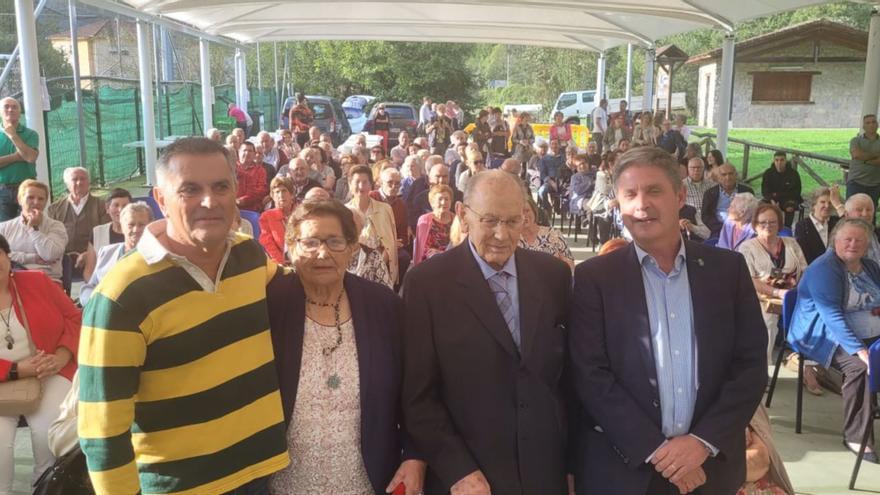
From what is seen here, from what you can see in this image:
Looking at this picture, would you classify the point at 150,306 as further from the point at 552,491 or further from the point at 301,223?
the point at 552,491

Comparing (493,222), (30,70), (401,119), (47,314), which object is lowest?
(47,314)

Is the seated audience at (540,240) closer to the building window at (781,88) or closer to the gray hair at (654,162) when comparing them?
the gray hair at (654,162)

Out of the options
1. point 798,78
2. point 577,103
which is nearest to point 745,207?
point 577,103

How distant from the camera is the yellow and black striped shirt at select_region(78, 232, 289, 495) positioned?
1.70 metres

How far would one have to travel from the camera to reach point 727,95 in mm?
11492

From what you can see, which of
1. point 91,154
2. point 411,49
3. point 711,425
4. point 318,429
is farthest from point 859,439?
point 411,49

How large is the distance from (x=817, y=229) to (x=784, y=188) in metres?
3.60

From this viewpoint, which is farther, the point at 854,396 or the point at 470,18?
the point at 470,18

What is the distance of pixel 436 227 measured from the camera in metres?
5.34

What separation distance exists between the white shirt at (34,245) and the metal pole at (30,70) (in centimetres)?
234

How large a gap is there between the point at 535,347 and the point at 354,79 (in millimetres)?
33694

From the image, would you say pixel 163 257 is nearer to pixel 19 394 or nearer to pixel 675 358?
pixel 675 358

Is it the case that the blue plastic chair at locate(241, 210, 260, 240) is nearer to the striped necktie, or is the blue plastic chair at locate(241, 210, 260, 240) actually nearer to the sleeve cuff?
the striped necktie

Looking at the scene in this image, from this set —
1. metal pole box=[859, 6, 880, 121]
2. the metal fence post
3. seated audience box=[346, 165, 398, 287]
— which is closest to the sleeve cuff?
seated audience box=[346, 165, 398, 287]
